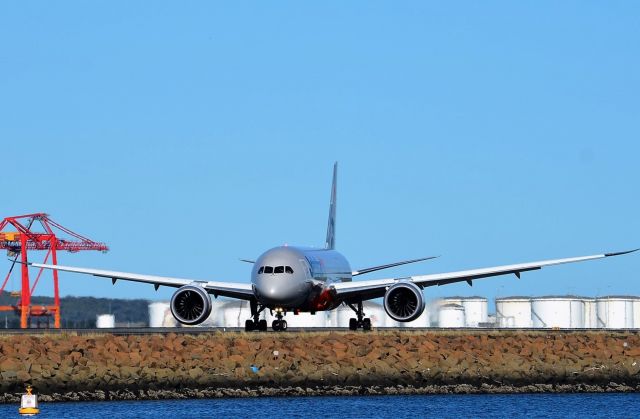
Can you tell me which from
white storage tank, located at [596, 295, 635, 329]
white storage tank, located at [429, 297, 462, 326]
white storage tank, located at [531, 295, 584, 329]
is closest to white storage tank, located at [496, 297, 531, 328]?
white storage tank, located at [531, 295, 584, 329]

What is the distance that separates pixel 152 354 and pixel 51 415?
24.2ft

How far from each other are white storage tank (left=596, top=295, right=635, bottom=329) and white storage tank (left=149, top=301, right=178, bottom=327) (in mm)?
26165

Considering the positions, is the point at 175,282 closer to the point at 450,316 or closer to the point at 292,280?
the point at 292,280

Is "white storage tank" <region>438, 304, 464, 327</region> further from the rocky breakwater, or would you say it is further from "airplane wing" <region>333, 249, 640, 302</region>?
the rocky breakwater

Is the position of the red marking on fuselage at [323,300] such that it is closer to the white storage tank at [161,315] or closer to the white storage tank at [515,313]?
the white storage tank at [161,315]

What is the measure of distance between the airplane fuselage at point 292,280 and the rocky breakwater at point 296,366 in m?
6.23

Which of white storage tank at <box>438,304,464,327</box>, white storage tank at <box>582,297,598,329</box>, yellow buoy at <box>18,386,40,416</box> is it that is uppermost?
white storage tank at <box>582,297,598,329</box>

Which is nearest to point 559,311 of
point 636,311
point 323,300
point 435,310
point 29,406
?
point 636,311

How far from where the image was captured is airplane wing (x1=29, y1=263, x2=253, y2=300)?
61.2m

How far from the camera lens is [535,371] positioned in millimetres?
48406

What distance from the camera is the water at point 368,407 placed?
40.4 metres

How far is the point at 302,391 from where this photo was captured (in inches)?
1821

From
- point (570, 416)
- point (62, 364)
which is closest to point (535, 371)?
point (570, 416)

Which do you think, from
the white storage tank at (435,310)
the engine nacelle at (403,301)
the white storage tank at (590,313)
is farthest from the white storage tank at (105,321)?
the engine nacelle at (403,301)
